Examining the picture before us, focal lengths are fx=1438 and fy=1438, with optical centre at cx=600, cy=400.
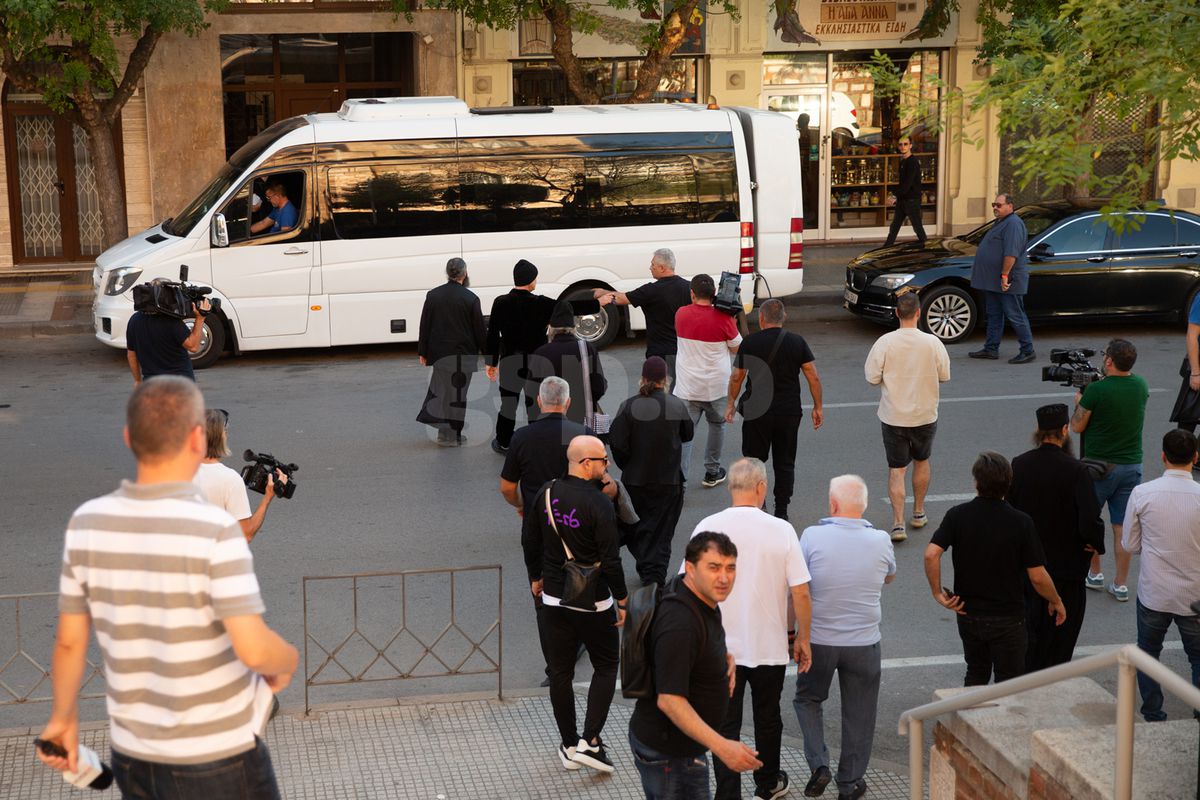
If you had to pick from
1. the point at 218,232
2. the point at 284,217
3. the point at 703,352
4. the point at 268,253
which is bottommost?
the point at 703,352

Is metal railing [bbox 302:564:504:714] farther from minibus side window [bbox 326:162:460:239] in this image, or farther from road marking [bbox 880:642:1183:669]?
minibus side window [bbox 326:162:460:239]

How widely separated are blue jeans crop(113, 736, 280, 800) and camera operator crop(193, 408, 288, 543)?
3224 mm

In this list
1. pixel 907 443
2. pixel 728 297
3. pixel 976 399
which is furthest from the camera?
pixel 976 399

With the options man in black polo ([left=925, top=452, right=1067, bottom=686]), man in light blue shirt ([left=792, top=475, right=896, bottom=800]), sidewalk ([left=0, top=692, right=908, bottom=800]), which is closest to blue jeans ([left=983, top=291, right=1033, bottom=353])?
man in black polo ([left=925, top=452, right=1067, bottom=686])

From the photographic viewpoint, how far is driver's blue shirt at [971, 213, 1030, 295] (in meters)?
15.5

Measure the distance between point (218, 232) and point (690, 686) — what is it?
1141cm

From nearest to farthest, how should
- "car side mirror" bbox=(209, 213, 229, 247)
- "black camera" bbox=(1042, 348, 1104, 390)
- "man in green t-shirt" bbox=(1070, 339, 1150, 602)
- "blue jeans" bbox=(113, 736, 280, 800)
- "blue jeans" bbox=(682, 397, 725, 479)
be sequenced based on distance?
"blue jeans" bbox=(113, 736, 280, 800)
"man in green t-shirt" bbox=(1070, 339, 1150, 602)
"black camera" bbox=(1042, 348, 1104, 390)
"blue jeans" bbox=(682, 397, 725, 479)
"car side mirror" bbox=(209, 213, 229, 247)

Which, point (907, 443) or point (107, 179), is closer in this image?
point (907, 443)

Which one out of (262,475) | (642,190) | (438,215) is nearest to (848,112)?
(642,190)

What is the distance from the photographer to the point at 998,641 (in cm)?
672

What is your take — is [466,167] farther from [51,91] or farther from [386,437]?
[51,91]

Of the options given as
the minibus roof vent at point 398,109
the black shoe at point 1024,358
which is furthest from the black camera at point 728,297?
the minibus roof vent at point 398,109

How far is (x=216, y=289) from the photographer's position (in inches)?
615

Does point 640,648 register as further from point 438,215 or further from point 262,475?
point 438,215
